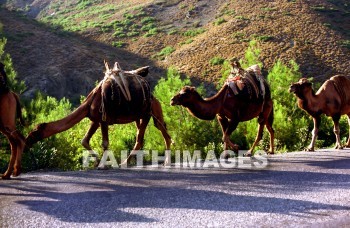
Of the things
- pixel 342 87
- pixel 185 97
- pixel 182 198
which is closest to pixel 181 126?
pixel 342 87

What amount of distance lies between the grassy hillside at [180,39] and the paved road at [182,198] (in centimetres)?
2870

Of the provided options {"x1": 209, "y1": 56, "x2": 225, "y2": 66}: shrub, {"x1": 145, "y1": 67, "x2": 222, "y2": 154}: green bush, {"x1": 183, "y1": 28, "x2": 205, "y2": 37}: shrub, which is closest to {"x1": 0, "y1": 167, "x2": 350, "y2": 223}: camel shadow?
{"x1": 145, "y1": 67, "x2": 222, "y2": 154}: green bush

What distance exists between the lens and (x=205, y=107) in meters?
7.39

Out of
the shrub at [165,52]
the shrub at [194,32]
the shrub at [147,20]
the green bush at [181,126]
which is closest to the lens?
the green bush at [181,126]

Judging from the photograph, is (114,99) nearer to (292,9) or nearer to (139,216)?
(139,216)

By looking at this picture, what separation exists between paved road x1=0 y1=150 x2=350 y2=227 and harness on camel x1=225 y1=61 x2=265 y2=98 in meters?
1.62

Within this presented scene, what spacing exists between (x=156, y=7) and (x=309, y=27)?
21328 millimetres

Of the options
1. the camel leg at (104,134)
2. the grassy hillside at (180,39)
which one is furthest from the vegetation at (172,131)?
the grassy hillside at (180,39)

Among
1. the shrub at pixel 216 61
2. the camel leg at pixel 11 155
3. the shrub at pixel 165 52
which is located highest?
the shrub at pixel 165 52

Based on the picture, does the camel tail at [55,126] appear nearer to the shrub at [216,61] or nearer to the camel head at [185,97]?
the camel head at [185,97]

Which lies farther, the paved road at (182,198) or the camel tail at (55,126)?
the camel tail at (55,126)

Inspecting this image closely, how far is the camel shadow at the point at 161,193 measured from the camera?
4.27 m

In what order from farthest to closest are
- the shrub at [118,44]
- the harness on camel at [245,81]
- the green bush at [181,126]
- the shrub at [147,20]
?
1. the shrub at [147,20]
2. the shrub at [118,44]
3. the green bush at [181,126]
4. the harness on camel at [245,81]

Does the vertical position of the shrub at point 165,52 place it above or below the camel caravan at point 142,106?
above
